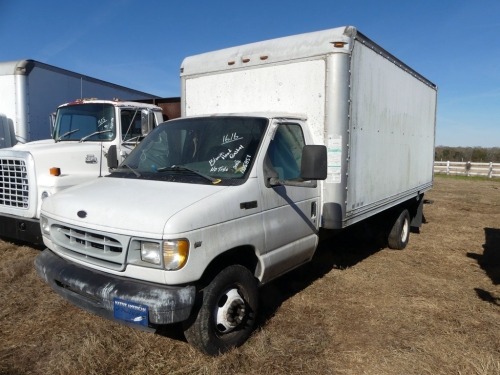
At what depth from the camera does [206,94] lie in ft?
17.4

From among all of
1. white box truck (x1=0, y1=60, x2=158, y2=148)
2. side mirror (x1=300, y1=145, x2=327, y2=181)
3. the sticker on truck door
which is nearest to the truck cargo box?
the sticker on truck door

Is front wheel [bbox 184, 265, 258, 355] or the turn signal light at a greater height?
the turn signal light

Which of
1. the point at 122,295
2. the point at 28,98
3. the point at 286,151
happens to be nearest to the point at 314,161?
the point at 286,151

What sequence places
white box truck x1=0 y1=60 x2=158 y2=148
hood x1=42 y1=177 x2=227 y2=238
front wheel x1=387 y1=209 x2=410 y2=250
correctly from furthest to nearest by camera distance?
white box truck x1=0 y1=60 x2=158 y2=148
front wheel x1=387 y1=209 x2=410 y2=250
hood x1=42 y1=177 x2=227 y2=238

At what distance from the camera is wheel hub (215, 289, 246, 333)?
3.31m

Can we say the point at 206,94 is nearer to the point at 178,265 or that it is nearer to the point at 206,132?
the point at 206,132

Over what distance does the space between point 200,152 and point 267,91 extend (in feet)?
4.47

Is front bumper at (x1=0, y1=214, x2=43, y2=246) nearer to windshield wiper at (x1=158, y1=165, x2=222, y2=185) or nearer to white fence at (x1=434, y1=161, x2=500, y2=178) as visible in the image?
windshield wiper at (x1=158, y1=165, x2=222, y2=185)

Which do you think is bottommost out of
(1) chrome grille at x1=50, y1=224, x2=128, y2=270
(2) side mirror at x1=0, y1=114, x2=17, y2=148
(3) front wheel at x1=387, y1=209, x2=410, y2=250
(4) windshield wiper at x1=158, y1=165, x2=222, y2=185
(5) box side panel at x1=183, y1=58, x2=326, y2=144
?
(3) front wheel at x1=387, y1=209, x2=410, y2=250

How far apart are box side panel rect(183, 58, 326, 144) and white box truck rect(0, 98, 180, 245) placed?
54.4 inches

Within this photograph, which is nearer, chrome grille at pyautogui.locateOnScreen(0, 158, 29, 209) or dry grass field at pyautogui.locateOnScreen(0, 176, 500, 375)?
dry grass field at pyautogui.locateOnScreen(0, 176, 500, 375)

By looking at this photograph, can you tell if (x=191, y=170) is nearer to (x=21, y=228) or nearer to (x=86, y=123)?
(x=21, y=228)

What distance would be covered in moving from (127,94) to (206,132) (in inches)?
272

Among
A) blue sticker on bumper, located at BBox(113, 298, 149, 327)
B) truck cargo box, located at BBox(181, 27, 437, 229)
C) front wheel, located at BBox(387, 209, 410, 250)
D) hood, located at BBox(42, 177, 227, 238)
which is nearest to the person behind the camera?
blue sticker on bumper, located at BBox(113, 298, 149, 327)
